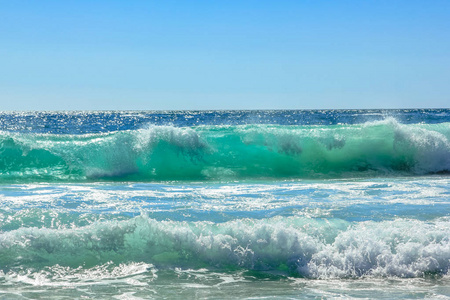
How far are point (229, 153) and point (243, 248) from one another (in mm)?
10957

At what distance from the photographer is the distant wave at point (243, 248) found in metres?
5.88

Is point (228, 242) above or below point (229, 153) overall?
below

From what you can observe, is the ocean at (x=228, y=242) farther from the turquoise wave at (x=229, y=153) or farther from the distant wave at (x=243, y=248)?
the turquoise wave at (x=229, y=153)

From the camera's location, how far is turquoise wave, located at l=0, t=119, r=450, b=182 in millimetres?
15195

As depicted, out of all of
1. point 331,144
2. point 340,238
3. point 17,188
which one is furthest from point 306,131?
point 340,238

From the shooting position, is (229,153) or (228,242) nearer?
(228,242)

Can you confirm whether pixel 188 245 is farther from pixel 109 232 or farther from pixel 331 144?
pixel 331 144

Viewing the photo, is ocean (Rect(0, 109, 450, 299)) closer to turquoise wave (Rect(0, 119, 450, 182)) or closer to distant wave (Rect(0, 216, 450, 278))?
distant wave (Rect(0, 216, 450, 278))

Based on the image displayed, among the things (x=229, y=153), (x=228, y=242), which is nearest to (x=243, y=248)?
(x=228, y=242)

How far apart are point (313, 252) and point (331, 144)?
463 inches

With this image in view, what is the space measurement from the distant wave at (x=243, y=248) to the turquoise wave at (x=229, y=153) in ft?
26.7

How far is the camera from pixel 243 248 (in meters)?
6.16

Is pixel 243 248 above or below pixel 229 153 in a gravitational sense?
below

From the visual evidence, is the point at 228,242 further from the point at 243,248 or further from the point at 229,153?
the point at 229,153
